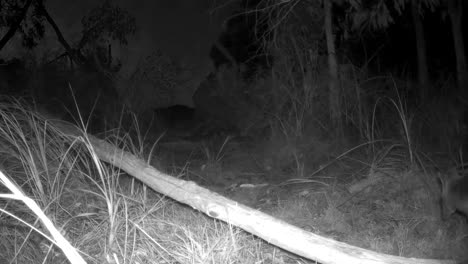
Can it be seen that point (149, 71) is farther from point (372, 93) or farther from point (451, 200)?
point (451, 200)

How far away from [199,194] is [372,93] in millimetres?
2796

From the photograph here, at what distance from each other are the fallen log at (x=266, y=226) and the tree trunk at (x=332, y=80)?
8.04 ft

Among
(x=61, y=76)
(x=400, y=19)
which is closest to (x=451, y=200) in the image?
(x=400, y=19)

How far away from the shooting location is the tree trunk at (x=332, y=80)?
4.66 m

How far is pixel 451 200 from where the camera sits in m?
2.69

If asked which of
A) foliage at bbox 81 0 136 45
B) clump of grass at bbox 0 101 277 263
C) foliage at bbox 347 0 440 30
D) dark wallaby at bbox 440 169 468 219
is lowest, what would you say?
dark wallaby at bbox 440 169 468 219

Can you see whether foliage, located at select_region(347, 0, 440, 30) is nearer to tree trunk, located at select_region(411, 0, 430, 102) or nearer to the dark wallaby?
tree trunk, located at select_region(411, 0, 430, 102)

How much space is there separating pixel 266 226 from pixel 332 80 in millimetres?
2975

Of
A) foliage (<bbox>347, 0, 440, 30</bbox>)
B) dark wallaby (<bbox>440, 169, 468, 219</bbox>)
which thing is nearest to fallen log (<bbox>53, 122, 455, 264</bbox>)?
dark wallaby (<bbox>440, 169, 468, 219</bbox>)

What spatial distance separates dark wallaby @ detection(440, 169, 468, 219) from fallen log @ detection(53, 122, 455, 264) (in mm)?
673

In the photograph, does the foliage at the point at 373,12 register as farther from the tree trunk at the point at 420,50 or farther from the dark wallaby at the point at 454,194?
the dark wallaby at the point at 454,194

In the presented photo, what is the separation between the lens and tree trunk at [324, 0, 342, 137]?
466 centimetres

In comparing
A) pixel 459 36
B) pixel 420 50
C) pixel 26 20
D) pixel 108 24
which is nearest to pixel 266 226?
pixel 459 36

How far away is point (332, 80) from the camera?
478 cm
